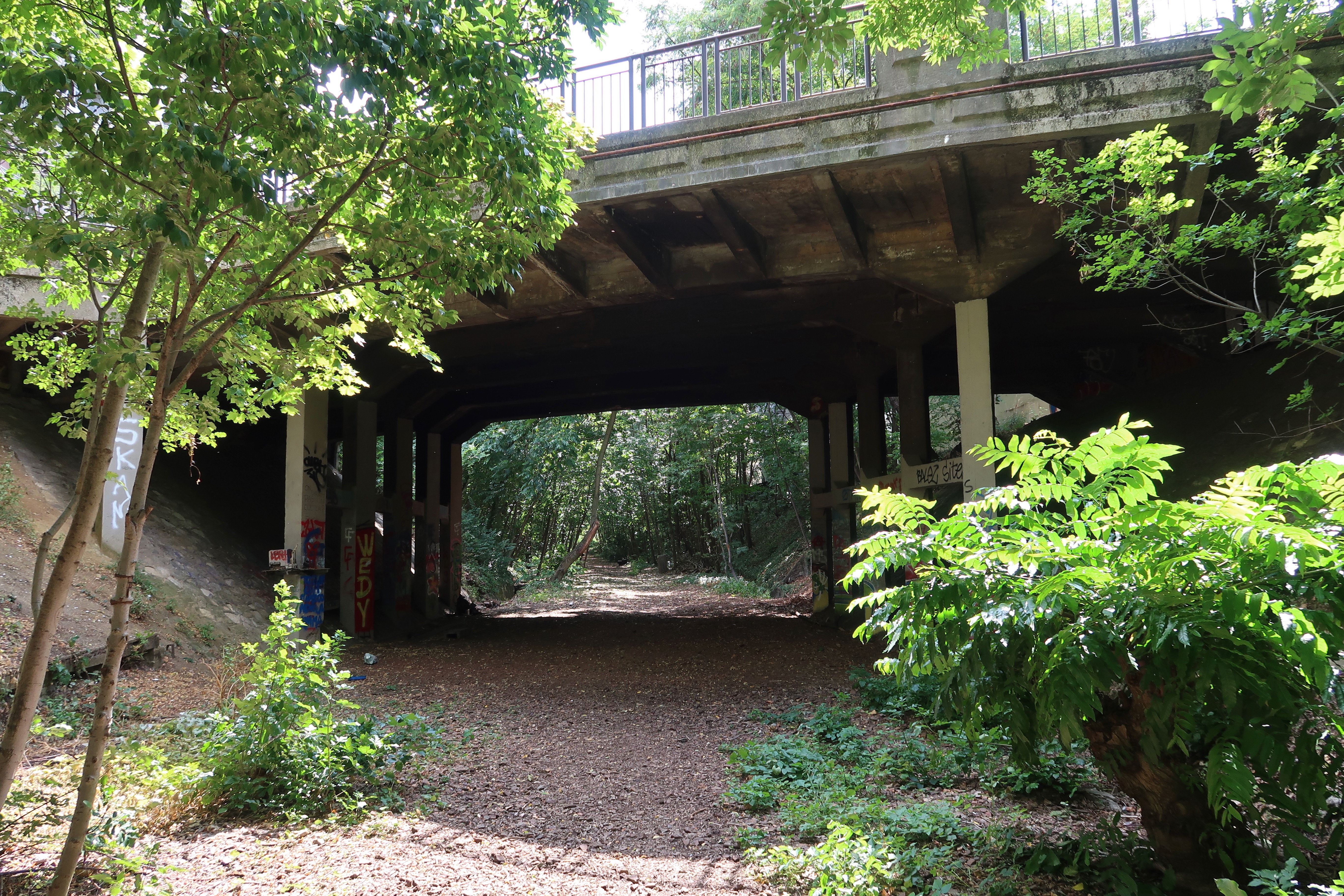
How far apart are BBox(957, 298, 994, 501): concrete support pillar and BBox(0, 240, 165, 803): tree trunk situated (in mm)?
8613

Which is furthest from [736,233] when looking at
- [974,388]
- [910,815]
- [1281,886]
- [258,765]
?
[1281,886]

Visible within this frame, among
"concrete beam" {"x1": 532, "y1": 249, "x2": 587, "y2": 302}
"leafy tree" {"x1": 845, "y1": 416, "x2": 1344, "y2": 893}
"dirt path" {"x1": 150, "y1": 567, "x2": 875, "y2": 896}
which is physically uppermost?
"concrete beam" {"x1": 532, "y1": 249, "x2": 587, "y2": 302}

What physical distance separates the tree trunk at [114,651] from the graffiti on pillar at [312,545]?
11046 millimetres

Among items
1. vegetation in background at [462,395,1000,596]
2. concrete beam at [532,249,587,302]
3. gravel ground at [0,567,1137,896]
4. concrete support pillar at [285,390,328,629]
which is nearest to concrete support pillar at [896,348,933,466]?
gravel ground at [0,567,1137,896]

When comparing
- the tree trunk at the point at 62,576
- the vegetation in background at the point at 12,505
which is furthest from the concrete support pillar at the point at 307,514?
the tree trunk at the point at 62,576

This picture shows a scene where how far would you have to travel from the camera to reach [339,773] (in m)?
5.77

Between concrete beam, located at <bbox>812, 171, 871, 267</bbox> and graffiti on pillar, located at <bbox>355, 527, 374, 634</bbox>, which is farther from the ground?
concrete beam, located at <bbox>812, 171, 871, 267</bbox>

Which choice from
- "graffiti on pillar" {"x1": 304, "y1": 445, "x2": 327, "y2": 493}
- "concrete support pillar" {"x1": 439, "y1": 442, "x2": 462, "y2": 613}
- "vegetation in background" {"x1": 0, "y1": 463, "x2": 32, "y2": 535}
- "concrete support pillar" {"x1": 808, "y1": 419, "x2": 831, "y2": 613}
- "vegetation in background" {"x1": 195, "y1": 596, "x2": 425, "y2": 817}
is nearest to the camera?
"vegetation in background" {"x1": 195, "y1": 596, "x2": 425, "y2": 817}

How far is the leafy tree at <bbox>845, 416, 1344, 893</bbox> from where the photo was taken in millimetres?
3002

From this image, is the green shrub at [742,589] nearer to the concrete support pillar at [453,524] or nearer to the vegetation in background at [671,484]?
the vegetation in background at [671,484]

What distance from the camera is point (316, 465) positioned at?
14.7m

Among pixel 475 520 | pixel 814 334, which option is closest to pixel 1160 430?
pixel 814 334

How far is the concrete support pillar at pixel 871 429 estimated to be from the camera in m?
15.4

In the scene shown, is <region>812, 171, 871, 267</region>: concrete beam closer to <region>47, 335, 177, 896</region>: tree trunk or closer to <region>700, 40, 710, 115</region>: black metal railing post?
<region>700, 40, 710, 115</region>: black metal railing post
